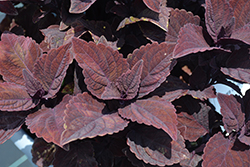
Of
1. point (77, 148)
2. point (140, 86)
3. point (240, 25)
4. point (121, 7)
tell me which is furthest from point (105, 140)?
point (240, 25)

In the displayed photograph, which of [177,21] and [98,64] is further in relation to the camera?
[177,21]

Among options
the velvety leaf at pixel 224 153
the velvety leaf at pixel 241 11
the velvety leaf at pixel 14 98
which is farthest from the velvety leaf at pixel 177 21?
the velvety leaf at pixel 14 98

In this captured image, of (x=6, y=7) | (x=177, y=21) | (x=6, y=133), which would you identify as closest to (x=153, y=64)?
(x=177, y=21)

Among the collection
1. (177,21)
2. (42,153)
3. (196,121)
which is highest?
(177,21)

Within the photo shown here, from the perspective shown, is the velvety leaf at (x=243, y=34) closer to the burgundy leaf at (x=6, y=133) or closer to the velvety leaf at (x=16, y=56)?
the velvety leaf at (x=16, y=56)

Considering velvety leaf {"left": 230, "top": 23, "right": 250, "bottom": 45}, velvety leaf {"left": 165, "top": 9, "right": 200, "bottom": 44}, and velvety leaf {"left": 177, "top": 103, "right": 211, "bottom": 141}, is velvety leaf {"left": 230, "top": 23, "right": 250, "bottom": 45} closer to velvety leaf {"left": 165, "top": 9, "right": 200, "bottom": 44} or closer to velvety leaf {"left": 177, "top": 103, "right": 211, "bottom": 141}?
velvety leaf {"left": 165, "top": 9, "right": 200, "bottom": 44}

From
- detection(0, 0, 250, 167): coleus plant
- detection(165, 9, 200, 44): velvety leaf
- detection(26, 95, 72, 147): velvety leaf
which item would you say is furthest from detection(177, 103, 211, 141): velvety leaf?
detection(26, 95, 72, 147): velvety leaf

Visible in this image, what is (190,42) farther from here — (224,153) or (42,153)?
(42,153)
